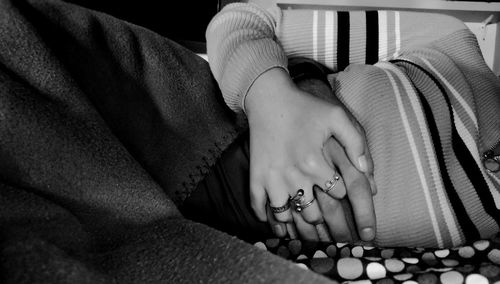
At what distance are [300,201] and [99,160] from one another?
0.75 ft

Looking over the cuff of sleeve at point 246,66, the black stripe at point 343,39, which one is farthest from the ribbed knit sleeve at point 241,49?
the black stripe at point 343,39

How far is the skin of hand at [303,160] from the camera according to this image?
1.72 feet

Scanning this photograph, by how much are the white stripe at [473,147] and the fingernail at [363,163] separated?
142 millimetres

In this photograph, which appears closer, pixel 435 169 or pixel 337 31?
pixel 435 169

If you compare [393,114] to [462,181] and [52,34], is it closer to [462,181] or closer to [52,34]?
[462,181]

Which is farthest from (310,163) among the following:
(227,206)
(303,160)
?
(227,206)

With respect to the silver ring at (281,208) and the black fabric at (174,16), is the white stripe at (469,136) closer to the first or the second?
the silver ring at (281,208)

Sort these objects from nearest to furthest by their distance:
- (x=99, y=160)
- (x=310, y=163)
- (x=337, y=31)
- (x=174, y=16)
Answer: (x=99, y=160) → (x=310, y=163) → (x=337, y=31) → (x=174, y=16)

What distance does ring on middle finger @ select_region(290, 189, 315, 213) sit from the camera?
1.73 ft

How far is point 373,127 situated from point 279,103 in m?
0.12

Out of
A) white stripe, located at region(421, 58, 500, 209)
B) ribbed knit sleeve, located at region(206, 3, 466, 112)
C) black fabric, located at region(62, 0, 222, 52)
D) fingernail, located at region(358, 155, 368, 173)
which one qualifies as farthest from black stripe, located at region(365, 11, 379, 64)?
black fabric, located at region(62, 0, 222, 52)

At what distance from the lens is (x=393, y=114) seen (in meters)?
0.57

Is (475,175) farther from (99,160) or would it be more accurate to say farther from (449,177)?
(99,160)

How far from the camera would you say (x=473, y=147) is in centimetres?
58
